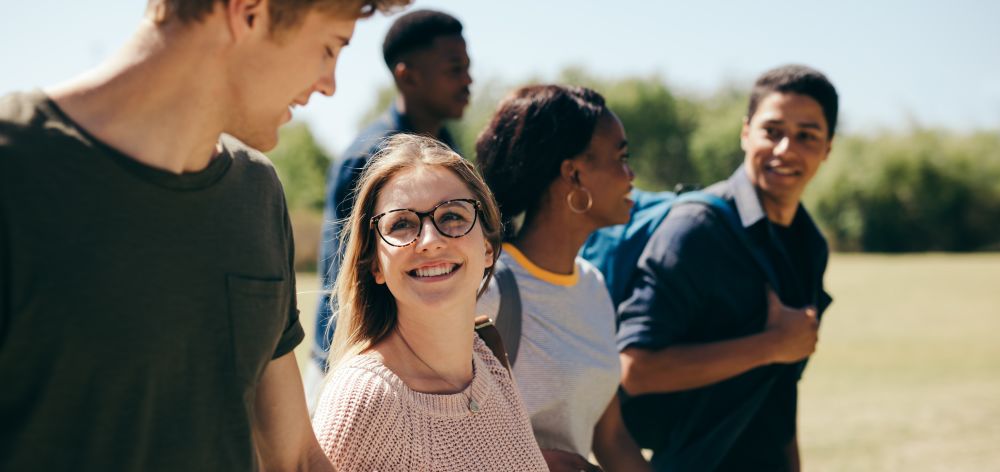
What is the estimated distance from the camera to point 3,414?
172 cm

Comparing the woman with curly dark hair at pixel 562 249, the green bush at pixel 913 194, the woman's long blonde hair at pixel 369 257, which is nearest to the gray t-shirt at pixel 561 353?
the woman with curly dark hair at pixel 562 249

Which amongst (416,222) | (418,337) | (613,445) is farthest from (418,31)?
(418,337)

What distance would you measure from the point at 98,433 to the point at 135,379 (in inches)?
4.5

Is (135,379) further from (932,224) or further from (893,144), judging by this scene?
(893,144)

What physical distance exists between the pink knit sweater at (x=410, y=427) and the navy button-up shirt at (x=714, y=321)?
130 cm

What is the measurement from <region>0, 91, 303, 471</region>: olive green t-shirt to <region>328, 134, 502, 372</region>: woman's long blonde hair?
0.84 m

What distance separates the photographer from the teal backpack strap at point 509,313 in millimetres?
3285

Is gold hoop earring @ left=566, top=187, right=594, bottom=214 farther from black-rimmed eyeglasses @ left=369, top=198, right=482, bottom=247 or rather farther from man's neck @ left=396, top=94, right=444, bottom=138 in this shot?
man's neck @ left=396, top=94, right=444, bottom=138

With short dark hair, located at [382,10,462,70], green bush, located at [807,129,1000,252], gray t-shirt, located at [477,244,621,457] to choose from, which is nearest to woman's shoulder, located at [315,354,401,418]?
gray t-shirt, located at [477,244,621,457]

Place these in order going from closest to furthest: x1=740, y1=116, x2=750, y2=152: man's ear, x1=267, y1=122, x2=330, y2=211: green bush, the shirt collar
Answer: the shirt collar, x1=740, y1=116, x2=750, y2=152: man's ear, x1=267, y1=122, x2=330, y2=211: green bush

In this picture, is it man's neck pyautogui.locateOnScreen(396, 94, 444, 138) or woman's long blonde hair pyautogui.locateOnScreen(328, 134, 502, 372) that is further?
man's neck pyautogui.locateOnScreen(396, 94, 444, 138)

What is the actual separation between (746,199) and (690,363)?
34.9 inches

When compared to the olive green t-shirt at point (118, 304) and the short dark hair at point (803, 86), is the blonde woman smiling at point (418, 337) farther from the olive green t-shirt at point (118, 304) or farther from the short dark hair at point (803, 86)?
the short dark hair at point (803, 86)

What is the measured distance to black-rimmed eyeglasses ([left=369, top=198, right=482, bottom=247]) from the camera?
9.02 feet
